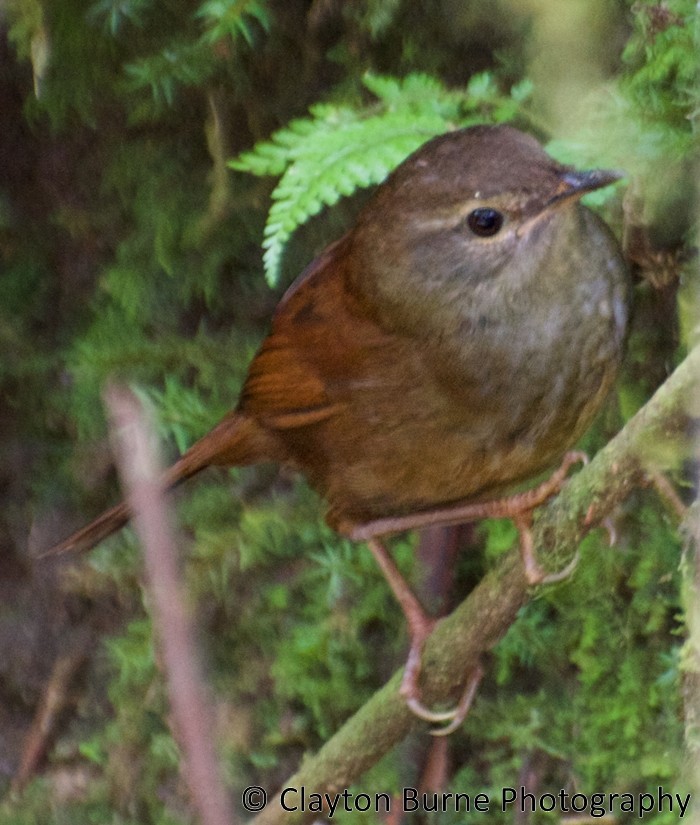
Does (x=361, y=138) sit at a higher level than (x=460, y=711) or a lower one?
higher

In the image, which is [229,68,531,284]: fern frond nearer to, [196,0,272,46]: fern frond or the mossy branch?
[196,0,272,46]: fern frond

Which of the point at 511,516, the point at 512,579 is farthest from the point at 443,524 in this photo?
the point at 512,579

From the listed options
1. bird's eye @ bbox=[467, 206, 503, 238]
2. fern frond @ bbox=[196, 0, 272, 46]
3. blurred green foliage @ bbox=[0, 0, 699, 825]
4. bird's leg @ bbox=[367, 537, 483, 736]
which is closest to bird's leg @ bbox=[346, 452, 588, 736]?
bird's leg @ bbox=[367, 537, 483, 736]

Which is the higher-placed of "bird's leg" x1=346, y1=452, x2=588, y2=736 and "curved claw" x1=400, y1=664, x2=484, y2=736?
"bird's leg" x1=346, y1=452, x2=588, y2=736

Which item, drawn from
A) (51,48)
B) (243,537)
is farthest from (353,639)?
(51,48)

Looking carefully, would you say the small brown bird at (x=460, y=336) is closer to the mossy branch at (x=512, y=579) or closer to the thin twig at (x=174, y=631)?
the mossy branch at (x=512, y=579)

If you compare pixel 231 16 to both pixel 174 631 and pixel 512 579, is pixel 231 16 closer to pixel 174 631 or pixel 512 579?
pixel 512 579
